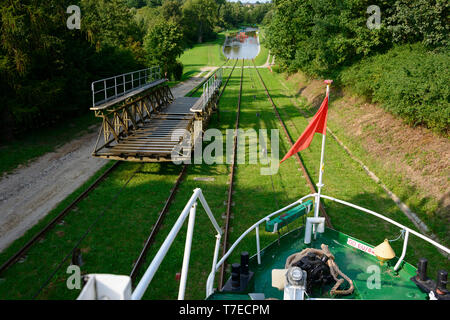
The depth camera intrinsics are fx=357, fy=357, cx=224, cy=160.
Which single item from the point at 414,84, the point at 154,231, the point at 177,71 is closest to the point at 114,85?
the point at 154,231

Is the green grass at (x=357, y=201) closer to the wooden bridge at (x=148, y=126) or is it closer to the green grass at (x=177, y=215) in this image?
the green grass at (x=177, y=215)

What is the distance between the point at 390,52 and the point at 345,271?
17.8 meters

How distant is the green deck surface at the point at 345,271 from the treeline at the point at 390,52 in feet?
28.0

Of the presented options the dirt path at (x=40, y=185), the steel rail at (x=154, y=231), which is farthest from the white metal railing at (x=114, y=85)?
the steel rail at (x=154, y=231)

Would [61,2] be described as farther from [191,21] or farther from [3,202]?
[191,21]

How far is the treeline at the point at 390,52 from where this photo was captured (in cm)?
1428

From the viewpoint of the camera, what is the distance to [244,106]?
27.7m

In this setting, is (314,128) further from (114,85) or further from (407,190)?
(114,85)

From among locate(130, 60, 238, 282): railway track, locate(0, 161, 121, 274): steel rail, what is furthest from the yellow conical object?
locate(0, 161, 121, 274): steel rail

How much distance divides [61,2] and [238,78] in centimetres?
2863

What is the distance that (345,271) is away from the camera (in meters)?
6.68

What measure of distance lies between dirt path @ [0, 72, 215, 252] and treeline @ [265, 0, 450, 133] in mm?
13396

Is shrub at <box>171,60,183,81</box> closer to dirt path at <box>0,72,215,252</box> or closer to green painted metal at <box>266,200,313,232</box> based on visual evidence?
dirt path at <box>0,72,215,252</box>
